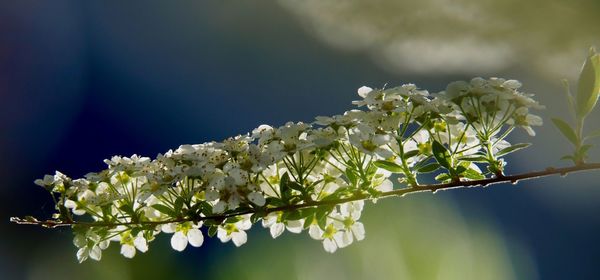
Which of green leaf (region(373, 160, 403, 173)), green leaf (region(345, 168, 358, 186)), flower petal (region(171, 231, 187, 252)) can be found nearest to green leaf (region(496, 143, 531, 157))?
green leaf (region(373, 160, 403, 173))

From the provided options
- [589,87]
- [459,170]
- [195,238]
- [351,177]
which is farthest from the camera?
[195,238]

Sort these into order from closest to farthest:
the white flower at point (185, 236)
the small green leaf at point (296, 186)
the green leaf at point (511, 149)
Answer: the green leaf at point (511, 149) → the small green leaf at point (296, 186) → the white flower at point (185, 236)

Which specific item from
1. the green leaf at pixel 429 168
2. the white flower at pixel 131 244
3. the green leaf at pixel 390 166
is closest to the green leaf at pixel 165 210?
the white flower at pixel 131 244

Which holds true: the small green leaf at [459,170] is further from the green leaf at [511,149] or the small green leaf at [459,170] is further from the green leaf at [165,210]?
the green leaf at [165,210]

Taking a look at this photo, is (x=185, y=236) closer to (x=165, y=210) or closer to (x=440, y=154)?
(x=165, y=210)

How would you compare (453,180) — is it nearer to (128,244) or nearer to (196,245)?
(196,245)

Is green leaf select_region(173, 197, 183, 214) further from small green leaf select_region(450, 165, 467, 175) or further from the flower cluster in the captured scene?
small green leaf select_region(450, 165, 467, 175)

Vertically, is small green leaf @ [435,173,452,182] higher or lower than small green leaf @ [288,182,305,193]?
lower

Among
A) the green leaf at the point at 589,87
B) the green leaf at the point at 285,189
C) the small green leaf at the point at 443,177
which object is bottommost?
the small green leaf at the point at 443,177

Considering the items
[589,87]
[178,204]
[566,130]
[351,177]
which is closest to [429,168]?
[351,177]
